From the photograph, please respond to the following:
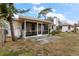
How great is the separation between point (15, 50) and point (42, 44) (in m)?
0.47

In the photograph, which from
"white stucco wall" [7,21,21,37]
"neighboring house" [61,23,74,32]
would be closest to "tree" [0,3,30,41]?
"white stucco wall" [7,21,21,37]

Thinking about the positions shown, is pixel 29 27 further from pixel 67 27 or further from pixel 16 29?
pixel 67 27

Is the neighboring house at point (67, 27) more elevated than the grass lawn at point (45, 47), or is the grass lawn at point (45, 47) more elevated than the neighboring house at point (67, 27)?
the neighboring house at point (67, 27)

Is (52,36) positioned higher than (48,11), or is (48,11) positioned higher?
(48,11)

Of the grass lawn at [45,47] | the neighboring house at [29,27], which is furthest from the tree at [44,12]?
the grass lawn at [45,47]

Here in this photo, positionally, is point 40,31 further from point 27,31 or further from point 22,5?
point 22,5

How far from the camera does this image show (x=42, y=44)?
4934 millimetres

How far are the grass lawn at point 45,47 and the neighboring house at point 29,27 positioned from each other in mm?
159

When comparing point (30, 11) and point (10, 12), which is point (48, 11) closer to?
point (30, 11)

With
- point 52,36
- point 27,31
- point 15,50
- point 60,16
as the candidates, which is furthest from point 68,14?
point 15,50

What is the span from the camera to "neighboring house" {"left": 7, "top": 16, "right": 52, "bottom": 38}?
195 inches

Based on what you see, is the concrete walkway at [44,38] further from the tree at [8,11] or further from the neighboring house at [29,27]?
the tree at [8,11]

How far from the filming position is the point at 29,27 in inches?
200

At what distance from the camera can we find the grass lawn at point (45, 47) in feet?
16.0
